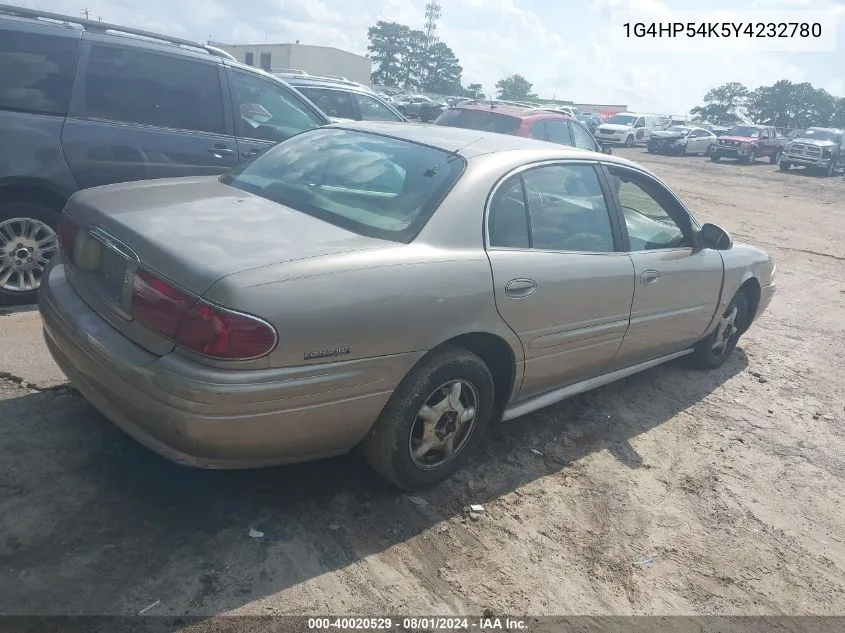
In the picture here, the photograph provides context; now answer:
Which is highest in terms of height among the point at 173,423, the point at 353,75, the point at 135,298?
the point at 353,75

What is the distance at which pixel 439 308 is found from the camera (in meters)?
2.89

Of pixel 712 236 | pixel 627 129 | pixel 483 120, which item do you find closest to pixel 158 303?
pixel 712 236

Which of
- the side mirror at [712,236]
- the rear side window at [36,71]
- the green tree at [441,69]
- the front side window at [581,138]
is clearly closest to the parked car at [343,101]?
the front side window at [581,138]

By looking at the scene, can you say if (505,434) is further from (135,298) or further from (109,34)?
(109,34)

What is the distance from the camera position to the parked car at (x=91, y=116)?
4.66 m

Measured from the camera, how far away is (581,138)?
33.3 feet

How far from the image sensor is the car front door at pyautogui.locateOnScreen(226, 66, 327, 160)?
5.71 metres

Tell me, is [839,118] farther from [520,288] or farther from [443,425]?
[443,425]

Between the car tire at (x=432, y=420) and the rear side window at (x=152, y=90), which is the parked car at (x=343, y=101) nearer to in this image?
the rear side window at (x=152, y=90)

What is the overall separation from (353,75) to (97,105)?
63.1m

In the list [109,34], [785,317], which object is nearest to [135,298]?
[109,34]

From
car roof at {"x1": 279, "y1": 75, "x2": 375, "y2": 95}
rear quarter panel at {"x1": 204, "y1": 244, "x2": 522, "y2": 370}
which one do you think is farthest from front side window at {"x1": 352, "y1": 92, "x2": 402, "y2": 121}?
rear quarter panel at {"x1": 204, "y1": 244, "x2": 522, "y2": 370}

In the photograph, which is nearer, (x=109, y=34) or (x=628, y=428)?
(x=628, y=428)

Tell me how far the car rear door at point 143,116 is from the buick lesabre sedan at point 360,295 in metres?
1.68
